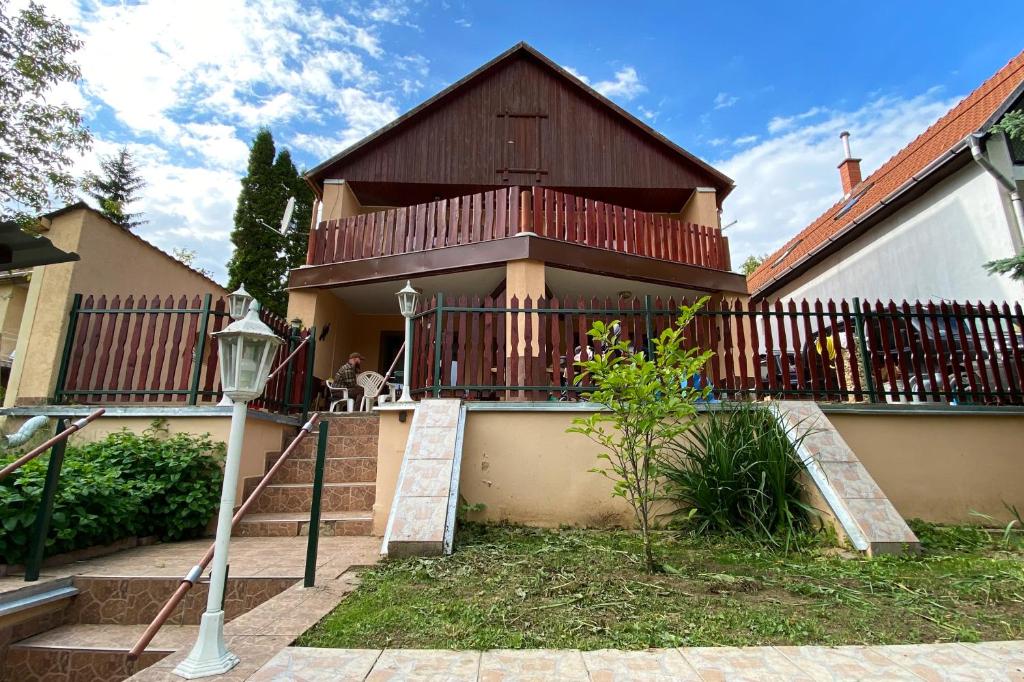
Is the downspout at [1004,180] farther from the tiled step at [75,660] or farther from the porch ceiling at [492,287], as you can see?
the tiled step at [75,660]

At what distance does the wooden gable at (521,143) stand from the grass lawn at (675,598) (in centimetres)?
879

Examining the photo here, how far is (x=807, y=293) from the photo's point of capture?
12.9 meters

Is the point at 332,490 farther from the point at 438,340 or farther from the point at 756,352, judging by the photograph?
the point at 756,352


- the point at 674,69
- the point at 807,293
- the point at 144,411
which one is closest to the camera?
the point at 144,411

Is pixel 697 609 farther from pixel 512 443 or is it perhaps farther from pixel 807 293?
pixel 807 293

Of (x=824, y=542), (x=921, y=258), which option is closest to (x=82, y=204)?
(x=824, y=542)

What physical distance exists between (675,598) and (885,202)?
10.5m

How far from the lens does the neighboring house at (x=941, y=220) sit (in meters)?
7.46

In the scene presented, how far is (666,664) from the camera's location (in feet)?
6.15

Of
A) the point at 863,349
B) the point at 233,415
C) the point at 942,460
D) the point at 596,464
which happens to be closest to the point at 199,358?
the point at 233,415

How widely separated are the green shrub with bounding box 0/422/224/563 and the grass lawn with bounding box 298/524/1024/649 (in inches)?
93.7

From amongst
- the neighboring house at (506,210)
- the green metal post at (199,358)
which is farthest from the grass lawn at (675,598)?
the neighboring house at (506,210)

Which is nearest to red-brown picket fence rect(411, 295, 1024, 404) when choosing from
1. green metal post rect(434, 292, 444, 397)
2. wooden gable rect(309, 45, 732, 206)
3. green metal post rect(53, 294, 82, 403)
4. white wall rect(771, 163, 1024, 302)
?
green metal post rect(434, 292, 444, 397)

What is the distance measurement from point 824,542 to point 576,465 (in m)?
2.07
